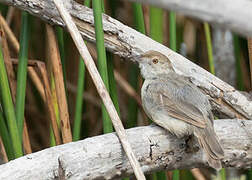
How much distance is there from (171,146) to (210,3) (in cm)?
171

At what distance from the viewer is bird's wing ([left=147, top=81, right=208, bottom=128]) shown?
7.96 ft

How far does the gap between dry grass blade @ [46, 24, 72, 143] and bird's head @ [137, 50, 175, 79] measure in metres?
0.50

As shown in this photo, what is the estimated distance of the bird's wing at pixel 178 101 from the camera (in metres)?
2.43

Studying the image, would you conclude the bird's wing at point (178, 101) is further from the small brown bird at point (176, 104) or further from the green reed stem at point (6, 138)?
the green reed stem at point (6, 138)

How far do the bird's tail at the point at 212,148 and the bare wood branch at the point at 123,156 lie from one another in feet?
0.37

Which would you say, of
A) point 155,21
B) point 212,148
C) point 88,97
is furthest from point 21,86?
point 88,97

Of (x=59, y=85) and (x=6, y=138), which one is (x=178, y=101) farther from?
(x=6, y=138)

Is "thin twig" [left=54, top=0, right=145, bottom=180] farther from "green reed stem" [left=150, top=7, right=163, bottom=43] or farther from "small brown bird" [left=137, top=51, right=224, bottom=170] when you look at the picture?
"green reed stem" [left=150, top=7, right=163, bottom=43]

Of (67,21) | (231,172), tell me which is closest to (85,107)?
(231,172)

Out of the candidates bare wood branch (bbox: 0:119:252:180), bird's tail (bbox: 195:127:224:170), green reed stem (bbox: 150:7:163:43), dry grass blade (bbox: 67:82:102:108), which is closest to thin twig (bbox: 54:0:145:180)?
bare wood branch (bbox: 0:119:252:180)

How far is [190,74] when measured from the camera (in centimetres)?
260

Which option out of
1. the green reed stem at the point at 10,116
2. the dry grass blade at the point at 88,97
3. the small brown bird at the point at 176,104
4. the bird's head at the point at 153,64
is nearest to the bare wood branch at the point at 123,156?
the small brown bird at the point at 176,104

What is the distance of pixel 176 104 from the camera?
2574 millimetres

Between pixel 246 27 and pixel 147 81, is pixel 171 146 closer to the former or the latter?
pixel 147 81
